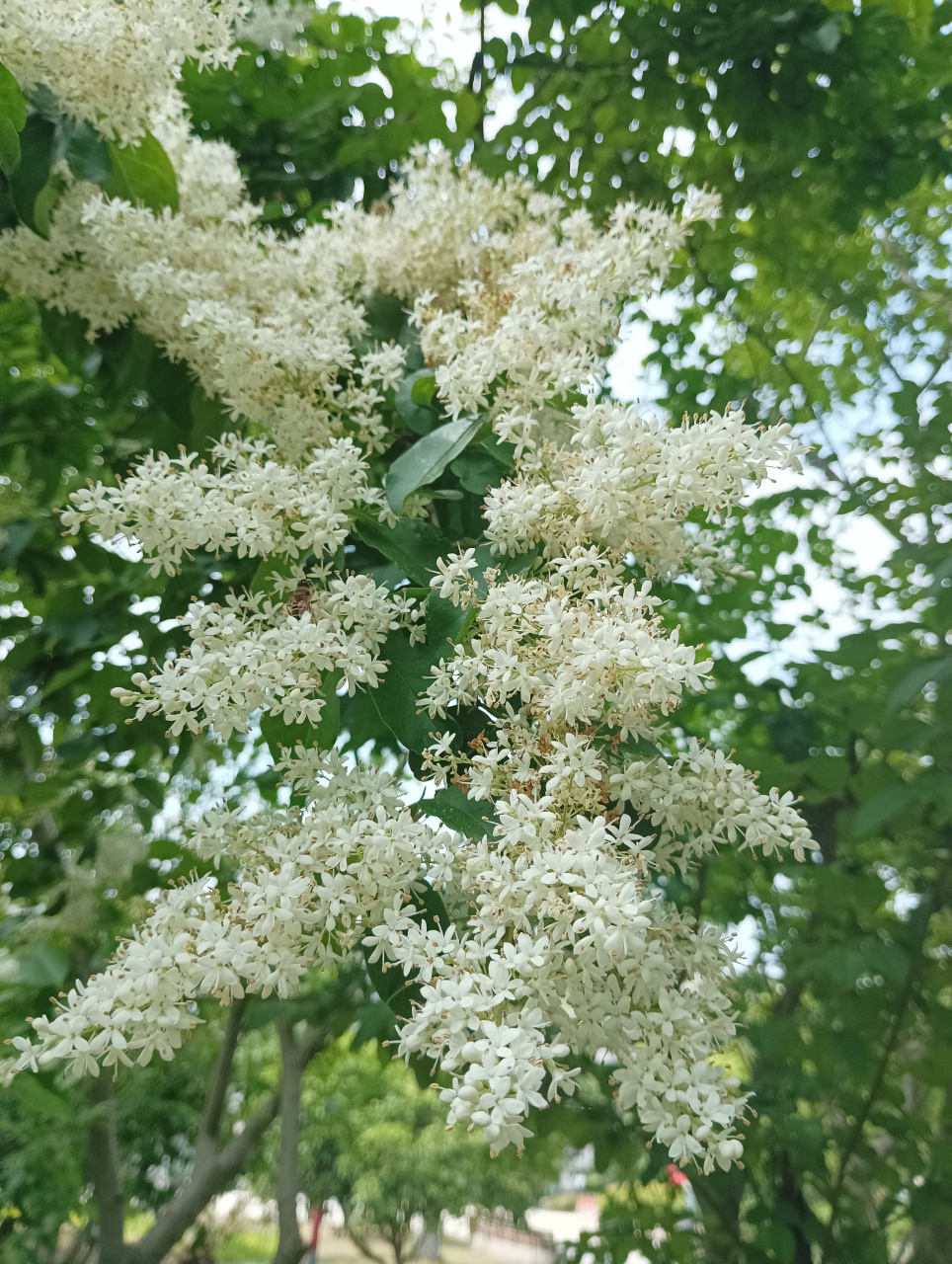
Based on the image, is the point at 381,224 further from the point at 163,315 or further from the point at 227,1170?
the point at 227,1170

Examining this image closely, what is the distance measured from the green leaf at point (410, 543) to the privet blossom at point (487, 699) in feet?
0.05

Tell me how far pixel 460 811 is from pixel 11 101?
0.81 meters

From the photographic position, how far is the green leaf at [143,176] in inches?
43.9

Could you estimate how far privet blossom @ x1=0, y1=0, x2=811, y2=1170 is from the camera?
561mm

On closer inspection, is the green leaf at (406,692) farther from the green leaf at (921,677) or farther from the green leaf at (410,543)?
the green leaf at (921,677)

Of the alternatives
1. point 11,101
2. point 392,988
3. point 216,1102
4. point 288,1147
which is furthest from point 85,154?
point 288,1147

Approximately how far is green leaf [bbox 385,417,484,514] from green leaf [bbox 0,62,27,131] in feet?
1.65

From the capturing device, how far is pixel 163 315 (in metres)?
1.07

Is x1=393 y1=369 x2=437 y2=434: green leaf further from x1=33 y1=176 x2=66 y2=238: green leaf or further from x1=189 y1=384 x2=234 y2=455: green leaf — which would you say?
x1=33 y1=176 x2=66 y2=238: green leaf

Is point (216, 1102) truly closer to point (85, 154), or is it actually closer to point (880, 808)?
point (880, 808)

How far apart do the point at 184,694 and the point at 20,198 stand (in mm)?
749

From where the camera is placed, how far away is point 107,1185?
2236 millimetres

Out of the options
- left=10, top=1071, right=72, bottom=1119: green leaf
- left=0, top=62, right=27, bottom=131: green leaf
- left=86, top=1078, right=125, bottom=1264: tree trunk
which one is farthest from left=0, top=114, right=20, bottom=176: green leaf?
left=86, top=1078, right=125, bottom=1264: tree trunk

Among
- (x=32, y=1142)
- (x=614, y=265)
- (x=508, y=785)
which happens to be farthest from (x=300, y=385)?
(x=32, y=1142)
